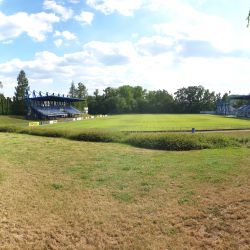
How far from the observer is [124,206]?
7352 millimetres

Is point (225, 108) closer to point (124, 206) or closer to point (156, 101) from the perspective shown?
point (156, 101)

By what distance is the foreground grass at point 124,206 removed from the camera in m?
5.74

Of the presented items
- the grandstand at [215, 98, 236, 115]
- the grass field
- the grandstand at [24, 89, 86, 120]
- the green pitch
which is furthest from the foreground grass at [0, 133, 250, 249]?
the grandstand at [215, 98, 236, 115]

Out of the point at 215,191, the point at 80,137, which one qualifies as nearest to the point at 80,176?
the point at 215,191

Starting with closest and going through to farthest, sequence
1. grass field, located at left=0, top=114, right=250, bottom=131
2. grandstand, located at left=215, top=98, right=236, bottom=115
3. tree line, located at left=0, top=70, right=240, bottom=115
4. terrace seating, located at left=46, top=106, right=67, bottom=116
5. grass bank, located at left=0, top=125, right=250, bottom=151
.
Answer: grass bank, located at left=0, top=125, right=250, bottom=151 < grass field, located at left=0, top=114, right=250, bottom=131 < terrace seating, located at left=46, top=106, right=67, bottom=116 < grandstand, located at left=215, top=98, right=236, bottom=115 < tree line, located at left=0, top=70, right=240, bottom=115

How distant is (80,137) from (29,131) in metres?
9.29

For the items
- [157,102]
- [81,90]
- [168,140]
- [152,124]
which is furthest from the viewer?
[157,102]

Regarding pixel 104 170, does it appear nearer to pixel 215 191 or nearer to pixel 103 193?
pixel 103 193

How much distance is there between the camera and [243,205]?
7117mm

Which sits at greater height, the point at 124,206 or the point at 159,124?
the point at 159,124

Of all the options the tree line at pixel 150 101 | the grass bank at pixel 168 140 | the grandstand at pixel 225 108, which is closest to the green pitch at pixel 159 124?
the grass bank at pixel 168 140

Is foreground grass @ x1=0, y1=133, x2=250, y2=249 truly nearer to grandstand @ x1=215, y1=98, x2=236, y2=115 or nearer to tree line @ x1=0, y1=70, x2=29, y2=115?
tree line @ x1=0, y1=70, x2=29, y2=115

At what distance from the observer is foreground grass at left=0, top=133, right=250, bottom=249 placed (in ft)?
18.8

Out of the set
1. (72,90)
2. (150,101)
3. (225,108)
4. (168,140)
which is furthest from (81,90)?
(168,140)
